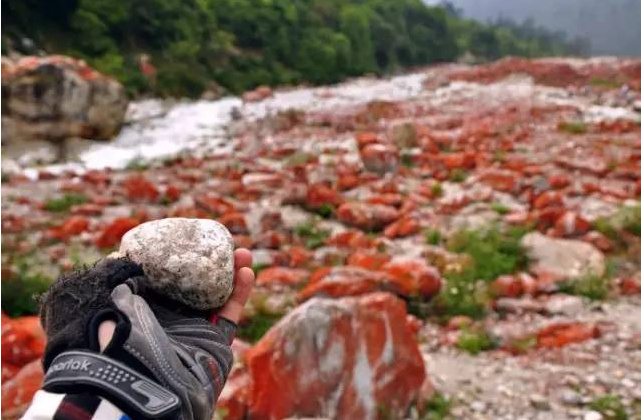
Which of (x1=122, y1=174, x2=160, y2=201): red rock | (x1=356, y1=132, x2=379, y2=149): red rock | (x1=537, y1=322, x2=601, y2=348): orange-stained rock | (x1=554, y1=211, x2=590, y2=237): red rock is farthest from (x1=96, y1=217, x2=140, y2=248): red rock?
(x1=356, y1=132, x2=379, y2=149): red rock

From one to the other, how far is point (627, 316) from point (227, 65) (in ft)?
77.1

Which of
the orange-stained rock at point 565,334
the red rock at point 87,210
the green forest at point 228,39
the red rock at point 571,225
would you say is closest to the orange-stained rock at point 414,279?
the orange-stained rock at point 565,334

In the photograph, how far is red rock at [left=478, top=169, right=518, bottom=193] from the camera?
26.2 ft

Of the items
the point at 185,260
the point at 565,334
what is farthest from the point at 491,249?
the point at 185,260

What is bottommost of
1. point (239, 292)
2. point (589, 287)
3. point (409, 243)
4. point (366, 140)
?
point (366, 140)

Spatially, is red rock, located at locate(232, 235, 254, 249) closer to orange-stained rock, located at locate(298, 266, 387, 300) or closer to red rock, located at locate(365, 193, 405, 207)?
orange-stained rock, located at locate(298, 266, 387, 300)

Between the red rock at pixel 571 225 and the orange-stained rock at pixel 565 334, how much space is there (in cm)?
203

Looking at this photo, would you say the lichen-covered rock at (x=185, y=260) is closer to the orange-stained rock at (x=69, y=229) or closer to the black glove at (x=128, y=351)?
the black glove at (x=128, y=351)

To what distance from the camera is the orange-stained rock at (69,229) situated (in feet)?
20.7

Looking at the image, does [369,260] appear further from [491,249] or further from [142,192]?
[142,192]

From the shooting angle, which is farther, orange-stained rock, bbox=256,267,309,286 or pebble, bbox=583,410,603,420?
orange-stained rock, bbox=256,267,309,286

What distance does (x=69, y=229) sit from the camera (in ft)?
21.2

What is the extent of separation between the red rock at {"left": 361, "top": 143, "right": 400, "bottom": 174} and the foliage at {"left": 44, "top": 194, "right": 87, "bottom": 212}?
4084 mm

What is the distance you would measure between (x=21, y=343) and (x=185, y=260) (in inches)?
92.3
